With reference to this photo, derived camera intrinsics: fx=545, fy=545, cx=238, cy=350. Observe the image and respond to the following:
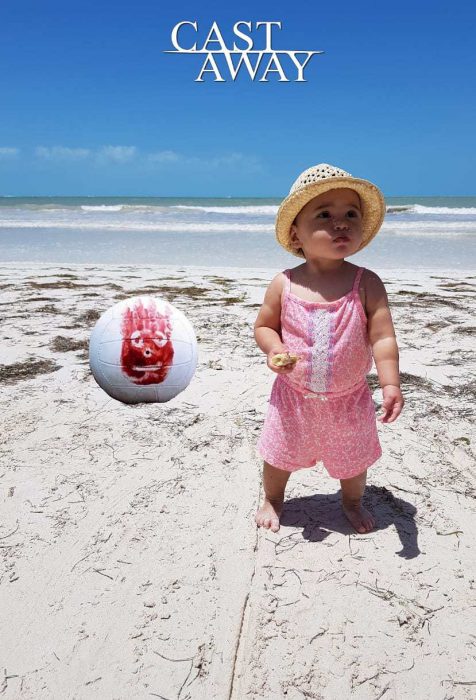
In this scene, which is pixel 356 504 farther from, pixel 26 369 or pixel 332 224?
pixel 26 369

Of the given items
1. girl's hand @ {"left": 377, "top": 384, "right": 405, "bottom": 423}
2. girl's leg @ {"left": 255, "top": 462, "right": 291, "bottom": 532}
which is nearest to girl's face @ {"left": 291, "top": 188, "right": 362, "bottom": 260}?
girl's hand @ {"left": 377, "top": 384, "right": 405, "bottom": 423}

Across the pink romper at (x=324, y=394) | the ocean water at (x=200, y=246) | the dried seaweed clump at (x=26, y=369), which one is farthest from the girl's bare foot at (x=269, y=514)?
the ocean water at (x=200, y=246)

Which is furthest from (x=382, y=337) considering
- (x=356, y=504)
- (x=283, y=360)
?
(x=356, y=504)

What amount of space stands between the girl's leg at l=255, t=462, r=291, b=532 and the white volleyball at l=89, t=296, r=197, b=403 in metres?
0.96

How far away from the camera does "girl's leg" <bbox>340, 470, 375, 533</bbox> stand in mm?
2110

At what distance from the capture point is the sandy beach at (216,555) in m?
1.47

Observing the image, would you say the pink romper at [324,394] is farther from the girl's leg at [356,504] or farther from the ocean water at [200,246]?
the ocean water at [200,246]

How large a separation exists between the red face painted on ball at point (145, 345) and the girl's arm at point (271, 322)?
925 mm

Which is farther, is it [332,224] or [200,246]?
[200,246]

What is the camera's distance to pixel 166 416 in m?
3.04

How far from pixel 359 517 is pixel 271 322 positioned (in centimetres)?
84

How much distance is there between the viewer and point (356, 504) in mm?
2180

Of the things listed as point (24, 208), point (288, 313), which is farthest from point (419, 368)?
point (24, 208)

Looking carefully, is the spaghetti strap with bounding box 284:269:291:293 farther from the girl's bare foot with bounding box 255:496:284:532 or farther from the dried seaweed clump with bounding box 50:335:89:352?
the dried seaweed clump with bounding box 50:335:89:352
